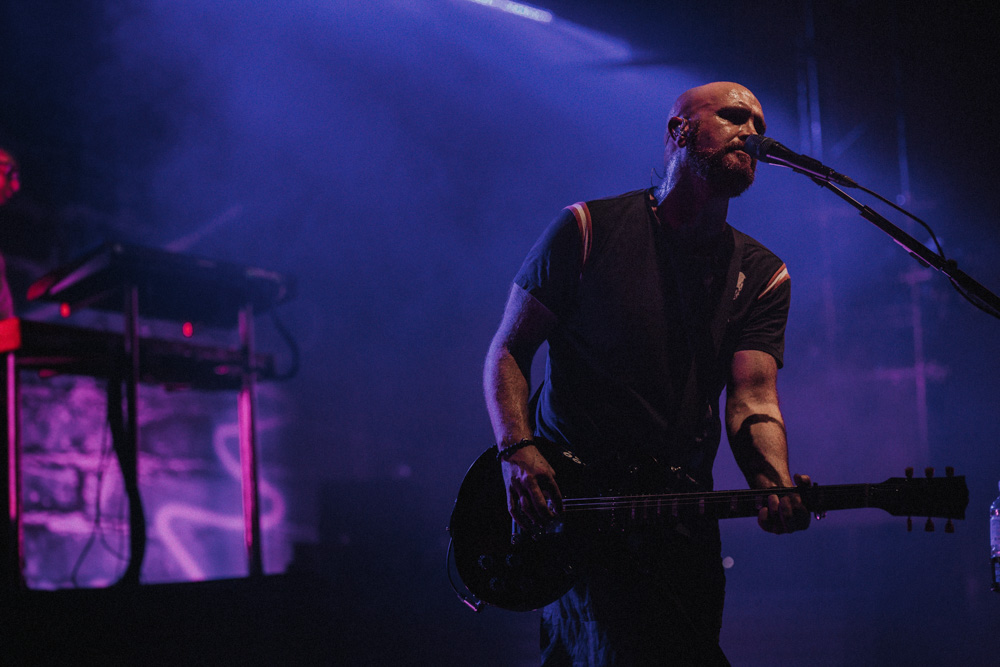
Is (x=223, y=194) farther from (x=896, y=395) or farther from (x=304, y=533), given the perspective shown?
(x=896, y=395)

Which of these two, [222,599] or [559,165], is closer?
[222,599]

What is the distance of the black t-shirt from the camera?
1963 millimetres

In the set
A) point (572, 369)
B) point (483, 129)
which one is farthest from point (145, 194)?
point (572, 369)

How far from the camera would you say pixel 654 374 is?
1984 mm

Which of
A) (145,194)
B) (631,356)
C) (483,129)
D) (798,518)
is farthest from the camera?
(483,129)

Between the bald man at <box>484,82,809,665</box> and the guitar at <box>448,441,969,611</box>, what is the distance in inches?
1.1

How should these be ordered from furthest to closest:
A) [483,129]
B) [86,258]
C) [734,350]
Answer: [483,129] → [86,258] → [734,350]

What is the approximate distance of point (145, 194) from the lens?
5406mm

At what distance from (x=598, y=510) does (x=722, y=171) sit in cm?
101

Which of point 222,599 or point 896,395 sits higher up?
point 896,395

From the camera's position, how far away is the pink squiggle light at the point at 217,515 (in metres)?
5.11

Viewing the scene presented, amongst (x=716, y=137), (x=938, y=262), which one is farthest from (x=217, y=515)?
(x=938, y=262)

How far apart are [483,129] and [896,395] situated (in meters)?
3.79

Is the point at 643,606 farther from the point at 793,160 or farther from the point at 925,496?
the point at 793,160
